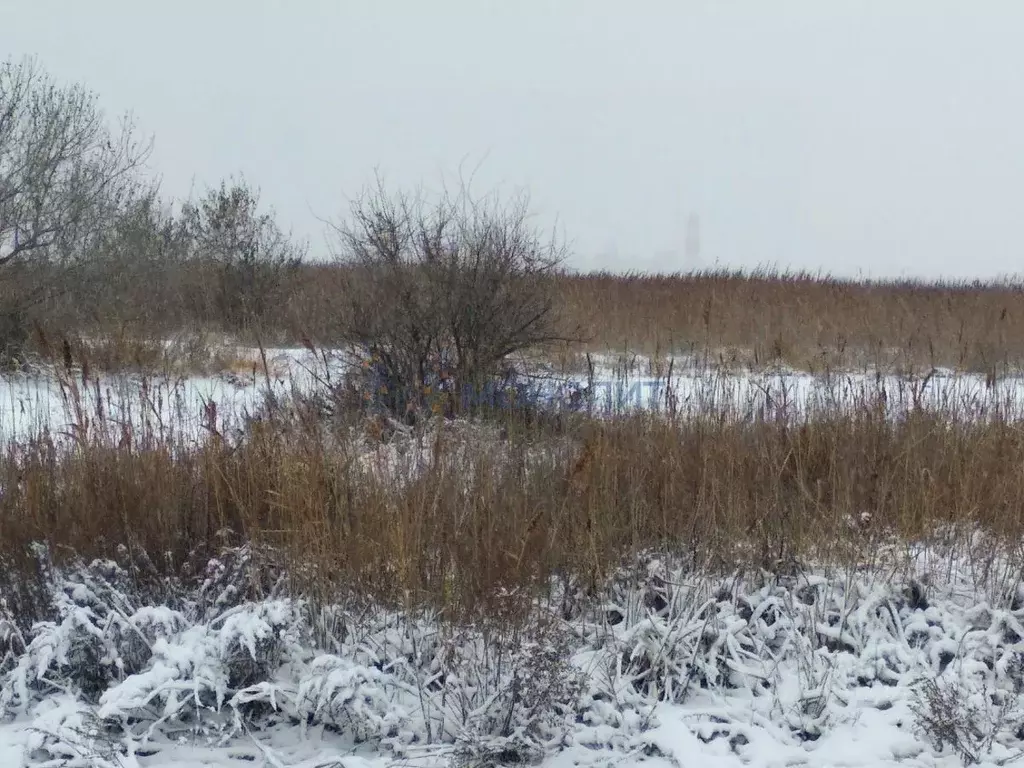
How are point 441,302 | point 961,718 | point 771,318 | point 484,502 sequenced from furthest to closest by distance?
point 771,318 → point 441,302 → point 484,502 → point 961,718

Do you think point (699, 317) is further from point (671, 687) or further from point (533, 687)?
point (533, 687)

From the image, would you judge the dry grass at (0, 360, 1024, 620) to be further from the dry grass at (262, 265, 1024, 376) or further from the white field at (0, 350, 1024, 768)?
the dry grass at (262, 265, 1024, 376)

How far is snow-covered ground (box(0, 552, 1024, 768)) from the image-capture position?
101 inches

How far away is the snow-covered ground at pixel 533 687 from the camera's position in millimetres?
2564

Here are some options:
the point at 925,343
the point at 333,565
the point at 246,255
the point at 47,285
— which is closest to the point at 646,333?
the point at 925,343

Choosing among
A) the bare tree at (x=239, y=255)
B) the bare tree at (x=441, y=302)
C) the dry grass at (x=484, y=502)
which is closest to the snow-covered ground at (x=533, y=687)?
the dry grass at (x=484, y=502)

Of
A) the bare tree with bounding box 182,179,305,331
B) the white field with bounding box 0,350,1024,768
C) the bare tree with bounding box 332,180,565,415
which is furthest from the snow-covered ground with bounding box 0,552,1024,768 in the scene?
the bare tree with bounding box 182,179,305,331

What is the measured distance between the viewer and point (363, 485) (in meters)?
3.52

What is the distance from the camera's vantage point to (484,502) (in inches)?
135

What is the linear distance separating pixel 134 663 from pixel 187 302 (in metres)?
10.9

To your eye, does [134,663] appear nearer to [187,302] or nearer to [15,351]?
[15,351]

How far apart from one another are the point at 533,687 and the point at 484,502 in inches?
37.4

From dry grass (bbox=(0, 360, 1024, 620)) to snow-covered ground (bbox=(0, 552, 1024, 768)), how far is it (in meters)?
0.22

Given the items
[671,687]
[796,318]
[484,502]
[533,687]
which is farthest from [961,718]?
[796,318]
